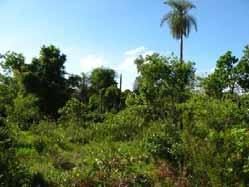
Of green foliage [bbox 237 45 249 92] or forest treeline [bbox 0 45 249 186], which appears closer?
forest treeline [bbox 0 45 249 186]

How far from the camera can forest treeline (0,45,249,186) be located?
28.6 feet

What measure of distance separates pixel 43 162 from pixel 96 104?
28.1m

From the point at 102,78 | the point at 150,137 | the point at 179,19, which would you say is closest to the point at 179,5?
the point at 179,19

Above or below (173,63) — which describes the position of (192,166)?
below

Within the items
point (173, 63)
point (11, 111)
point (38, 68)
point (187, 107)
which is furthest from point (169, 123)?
point (38, 68)

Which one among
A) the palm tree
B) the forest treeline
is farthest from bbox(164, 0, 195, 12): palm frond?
the forest treeline

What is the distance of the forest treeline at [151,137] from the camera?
8.71m

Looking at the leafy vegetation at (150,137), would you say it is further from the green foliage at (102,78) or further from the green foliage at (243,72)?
the green foliage at (102,78)

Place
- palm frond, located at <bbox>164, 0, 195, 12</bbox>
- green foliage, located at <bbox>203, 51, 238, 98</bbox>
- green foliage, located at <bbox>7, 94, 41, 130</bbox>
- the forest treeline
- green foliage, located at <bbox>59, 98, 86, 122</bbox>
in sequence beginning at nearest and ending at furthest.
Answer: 1. the forest treeline
2. green foliage, located at <bbox>203, 51, 238, 98</bbox>
3. green foliage, located at <bbox>7, 94, 41, 130</bbox>
4. green foliage, located at <bbox>59, 98, 86, 122</bbox>
5. palm frond, located at <bbox>164, 0, 195, 12</bbox>

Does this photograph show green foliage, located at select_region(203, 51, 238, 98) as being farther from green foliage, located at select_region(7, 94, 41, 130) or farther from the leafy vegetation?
green foliage, located at select_region(7, 94, 41, 130)

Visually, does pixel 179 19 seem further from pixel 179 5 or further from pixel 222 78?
pixel 222 78

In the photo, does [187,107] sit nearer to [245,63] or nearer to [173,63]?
[173,63]

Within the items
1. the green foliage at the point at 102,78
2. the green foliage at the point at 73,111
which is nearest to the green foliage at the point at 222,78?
the green foliage at the point at 73,111

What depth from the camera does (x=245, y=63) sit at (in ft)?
67.1
